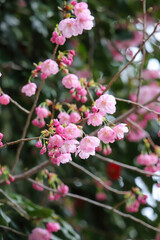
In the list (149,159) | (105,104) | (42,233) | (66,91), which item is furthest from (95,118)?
(66,91)

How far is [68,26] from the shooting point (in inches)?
38.4

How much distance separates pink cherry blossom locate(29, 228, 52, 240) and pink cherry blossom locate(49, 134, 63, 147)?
1.91 ft

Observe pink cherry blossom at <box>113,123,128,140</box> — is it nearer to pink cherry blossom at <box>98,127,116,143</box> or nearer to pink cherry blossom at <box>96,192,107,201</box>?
pink cherry blossom at <box>98,127,116,143</box>

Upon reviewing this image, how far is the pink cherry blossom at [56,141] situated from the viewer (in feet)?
2.79

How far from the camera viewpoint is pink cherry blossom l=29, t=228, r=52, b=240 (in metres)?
1.32

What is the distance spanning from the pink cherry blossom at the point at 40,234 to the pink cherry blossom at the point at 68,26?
28.3 inches

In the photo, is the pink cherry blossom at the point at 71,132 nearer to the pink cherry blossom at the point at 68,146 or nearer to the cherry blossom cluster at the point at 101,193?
the pink cherry blossom at the point at 68,146

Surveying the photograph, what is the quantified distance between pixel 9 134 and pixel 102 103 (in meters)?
1.11

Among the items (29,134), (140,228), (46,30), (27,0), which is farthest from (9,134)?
(140,228)

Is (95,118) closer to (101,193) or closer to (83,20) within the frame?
(83,20)

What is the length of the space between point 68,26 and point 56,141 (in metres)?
0.32

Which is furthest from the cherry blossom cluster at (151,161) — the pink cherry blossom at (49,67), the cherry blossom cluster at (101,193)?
the cherry blossom cluster at (101,193)

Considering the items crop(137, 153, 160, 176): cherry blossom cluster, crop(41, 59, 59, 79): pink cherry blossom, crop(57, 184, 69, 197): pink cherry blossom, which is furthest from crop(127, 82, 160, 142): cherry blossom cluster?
crop(41, 59, 59, 79): pink cherry blossom

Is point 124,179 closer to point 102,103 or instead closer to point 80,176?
point 80,176
